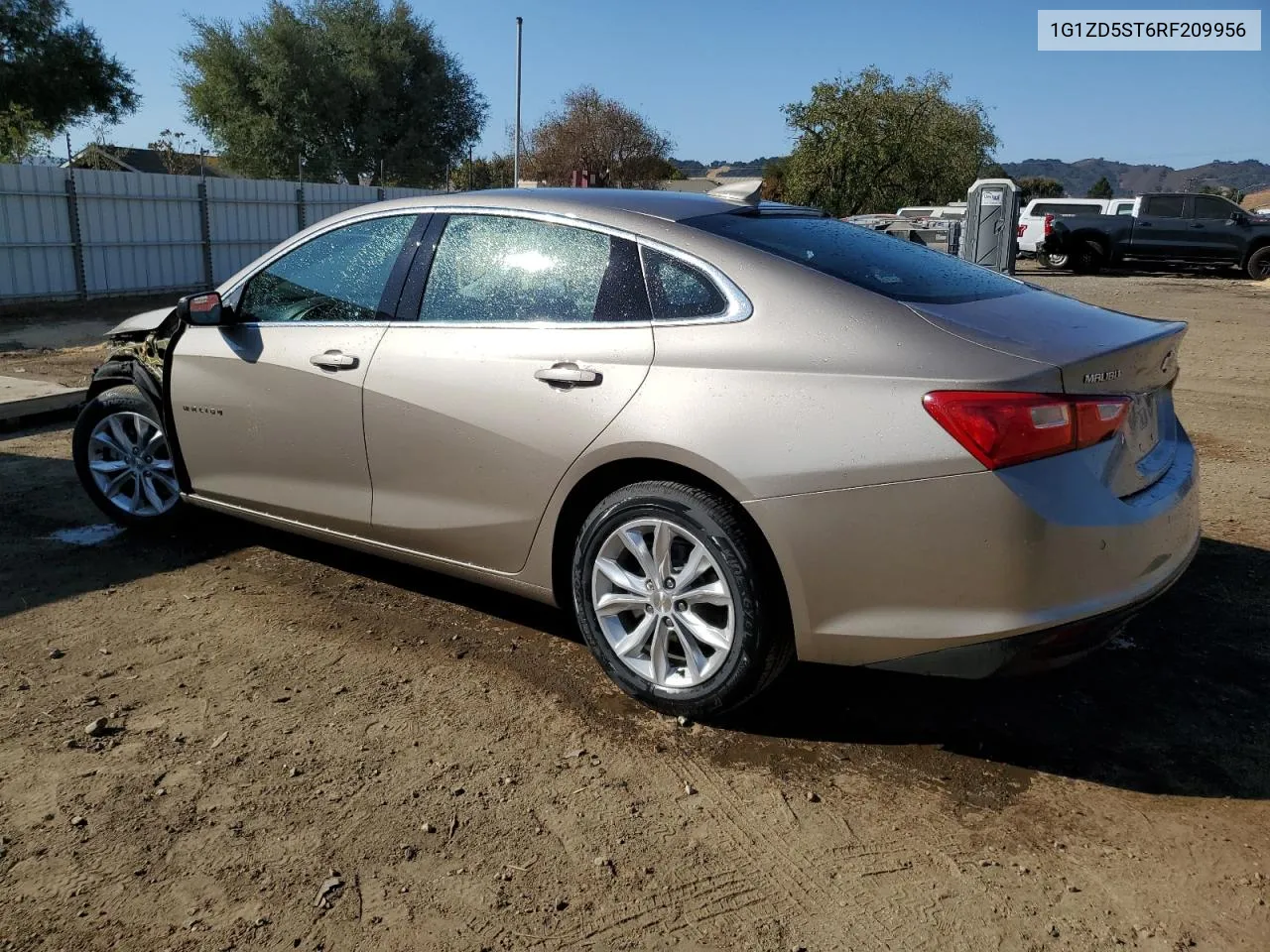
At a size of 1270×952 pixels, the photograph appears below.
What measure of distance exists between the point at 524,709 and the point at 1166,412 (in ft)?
7.58

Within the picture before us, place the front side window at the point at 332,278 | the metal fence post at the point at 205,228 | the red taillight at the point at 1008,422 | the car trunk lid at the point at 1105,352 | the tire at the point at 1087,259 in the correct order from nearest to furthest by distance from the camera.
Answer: the red taillight at the point at 1008,422 < the car trunk lid at the point at 1105,352 < the front side window at the point at 332,278 < the metal fence post at the point at 205,228 < the tire at the point at 1087,259

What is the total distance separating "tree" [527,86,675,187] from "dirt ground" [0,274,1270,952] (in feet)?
163

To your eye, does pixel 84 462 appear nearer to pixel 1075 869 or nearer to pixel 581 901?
pixel 581 901

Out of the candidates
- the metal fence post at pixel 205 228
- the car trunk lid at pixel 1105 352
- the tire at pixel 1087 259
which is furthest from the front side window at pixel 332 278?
the tire at pixel 1087 259

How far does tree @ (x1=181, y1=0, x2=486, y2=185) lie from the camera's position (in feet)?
121

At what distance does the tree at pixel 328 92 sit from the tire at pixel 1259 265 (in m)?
28.2

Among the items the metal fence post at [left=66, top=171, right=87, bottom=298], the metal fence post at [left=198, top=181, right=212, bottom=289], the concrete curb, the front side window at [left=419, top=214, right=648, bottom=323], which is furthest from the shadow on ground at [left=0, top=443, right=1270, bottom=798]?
the metal fence post at [left=198, top=181, right=212, bottom=289]

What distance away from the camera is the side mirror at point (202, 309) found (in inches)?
175

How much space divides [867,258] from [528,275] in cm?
117

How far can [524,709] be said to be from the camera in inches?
134

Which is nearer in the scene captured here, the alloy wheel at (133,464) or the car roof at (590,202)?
the car roof at (590,202)

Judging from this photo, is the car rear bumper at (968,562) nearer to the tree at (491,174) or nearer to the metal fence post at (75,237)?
the metal fence post at (75,237)

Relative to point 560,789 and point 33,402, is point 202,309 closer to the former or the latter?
point 560,789

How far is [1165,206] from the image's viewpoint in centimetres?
2567
